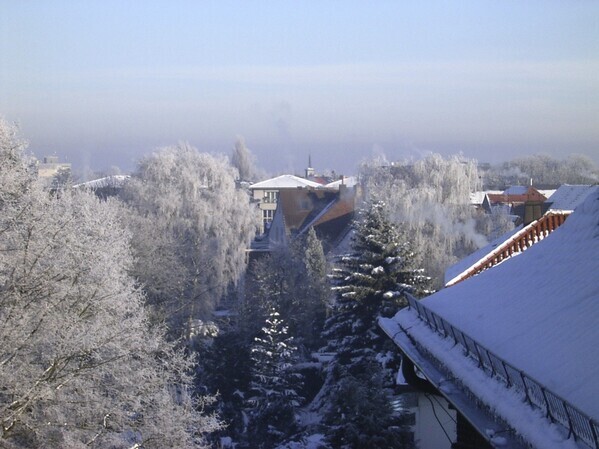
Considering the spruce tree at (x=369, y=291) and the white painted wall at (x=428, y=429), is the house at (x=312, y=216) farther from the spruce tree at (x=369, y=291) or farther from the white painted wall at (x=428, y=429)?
the white painted wall at (x=428, y=429)

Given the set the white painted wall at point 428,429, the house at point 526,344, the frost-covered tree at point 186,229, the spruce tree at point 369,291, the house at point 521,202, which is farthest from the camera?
the frost-covered tree at point 186,229

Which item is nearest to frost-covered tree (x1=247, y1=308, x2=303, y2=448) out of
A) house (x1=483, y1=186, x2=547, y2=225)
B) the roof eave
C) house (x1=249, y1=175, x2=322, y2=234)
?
house (x1=483, y1=186, x2=547, y2=225)

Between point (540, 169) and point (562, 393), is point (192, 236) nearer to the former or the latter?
point (562, 393)

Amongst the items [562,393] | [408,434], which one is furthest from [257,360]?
[562,393]

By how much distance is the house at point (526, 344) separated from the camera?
4145 mm

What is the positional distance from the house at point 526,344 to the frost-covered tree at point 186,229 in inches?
858

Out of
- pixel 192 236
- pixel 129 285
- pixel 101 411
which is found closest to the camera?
pixel 101 411

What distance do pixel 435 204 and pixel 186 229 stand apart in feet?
43.5

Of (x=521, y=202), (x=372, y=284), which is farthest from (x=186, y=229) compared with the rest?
(x=521, y=202)

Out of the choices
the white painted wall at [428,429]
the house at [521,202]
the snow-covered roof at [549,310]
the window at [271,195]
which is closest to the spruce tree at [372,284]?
the house at [521,202]

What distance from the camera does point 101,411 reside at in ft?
41.9

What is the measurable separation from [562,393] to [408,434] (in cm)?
1045

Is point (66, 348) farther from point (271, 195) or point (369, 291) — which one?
point (271, 195)

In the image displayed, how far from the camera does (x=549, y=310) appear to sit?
5508 millimetres
